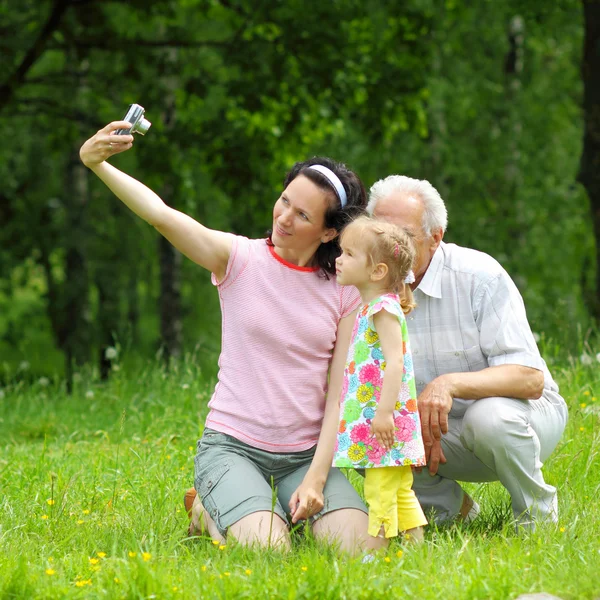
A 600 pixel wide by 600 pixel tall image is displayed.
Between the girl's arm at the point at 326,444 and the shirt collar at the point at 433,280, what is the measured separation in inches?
11.9

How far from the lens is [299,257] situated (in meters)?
3.82

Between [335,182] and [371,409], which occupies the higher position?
[335,182]

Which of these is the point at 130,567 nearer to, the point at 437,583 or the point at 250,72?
the point at 437,583

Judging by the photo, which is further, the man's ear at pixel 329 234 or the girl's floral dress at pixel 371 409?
the man's ear at pixel 329 234

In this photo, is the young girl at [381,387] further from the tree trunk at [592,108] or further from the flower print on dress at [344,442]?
the tree trunk at [592,108]

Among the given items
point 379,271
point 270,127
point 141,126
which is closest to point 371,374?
point 379,271

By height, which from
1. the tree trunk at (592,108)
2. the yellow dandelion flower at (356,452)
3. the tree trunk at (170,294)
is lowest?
the tree trunk at (170,294)

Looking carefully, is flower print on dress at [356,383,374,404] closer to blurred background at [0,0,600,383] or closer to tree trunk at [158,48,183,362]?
blurred background at [0,0,600,383]

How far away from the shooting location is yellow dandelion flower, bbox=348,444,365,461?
11.2 ft

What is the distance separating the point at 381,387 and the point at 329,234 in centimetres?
69

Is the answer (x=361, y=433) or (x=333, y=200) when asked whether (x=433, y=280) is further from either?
(x=361, y=433)

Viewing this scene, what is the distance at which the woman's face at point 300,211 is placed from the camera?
12.0 feet

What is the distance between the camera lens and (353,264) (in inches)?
135

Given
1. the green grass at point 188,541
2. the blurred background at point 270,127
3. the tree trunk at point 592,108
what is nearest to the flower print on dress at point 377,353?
the green grass at point 188,541
